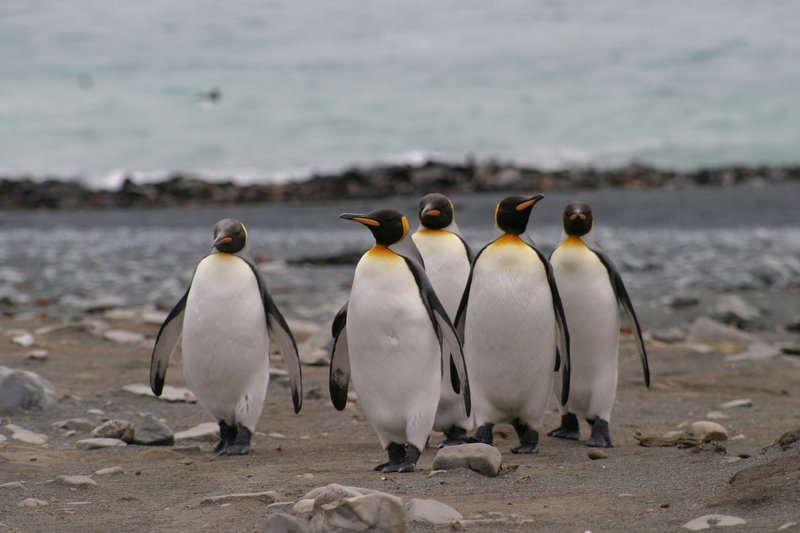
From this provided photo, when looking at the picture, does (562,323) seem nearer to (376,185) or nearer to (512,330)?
(512,330)

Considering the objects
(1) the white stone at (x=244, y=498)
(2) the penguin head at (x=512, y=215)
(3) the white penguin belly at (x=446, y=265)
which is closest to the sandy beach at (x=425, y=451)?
(1) the white stone at (x=244, y=498)

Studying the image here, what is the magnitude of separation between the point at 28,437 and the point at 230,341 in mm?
957

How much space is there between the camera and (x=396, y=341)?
15.3 ft

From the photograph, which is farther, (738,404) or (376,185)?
(376,185)

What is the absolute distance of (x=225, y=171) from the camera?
24.2 m

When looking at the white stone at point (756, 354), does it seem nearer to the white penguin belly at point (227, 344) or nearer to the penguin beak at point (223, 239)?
the white penguin belly at point (227, 344)

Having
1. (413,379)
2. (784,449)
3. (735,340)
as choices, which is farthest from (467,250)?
(735,340)

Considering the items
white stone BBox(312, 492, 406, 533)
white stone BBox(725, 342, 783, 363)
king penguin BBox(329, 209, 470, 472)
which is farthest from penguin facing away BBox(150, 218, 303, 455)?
white stone BBox(725, 342, 783, 363)

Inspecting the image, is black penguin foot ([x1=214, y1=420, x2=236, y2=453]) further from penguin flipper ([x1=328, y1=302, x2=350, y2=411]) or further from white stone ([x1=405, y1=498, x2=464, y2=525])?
white stone ([x1=405, y1=498, x2=464, y2=525])

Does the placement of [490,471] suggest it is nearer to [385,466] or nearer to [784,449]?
[385,466]

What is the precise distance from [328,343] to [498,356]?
2.30 m

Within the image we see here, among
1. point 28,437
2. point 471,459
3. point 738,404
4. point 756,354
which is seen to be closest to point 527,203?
point 471,459

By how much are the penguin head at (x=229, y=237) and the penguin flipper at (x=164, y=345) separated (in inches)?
10.4

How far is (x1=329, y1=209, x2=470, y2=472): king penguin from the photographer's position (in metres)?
4.66
